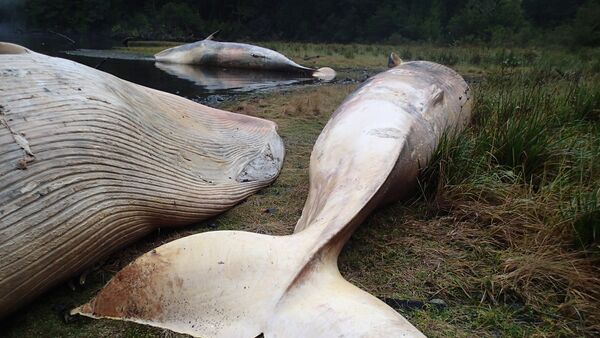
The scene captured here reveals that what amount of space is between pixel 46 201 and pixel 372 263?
67.5 inches

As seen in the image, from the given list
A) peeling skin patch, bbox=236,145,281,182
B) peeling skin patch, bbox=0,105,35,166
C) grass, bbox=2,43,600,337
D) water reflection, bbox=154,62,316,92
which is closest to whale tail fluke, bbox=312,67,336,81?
water reflection, bbox=154,62,316,92

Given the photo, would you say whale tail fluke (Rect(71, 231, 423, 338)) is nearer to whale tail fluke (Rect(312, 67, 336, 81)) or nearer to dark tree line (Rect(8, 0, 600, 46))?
whale tail fluke (Rect(312, 67, 336, 81))

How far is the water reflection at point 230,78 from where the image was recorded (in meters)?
9.88

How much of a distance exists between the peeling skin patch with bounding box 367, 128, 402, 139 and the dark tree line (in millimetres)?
27554

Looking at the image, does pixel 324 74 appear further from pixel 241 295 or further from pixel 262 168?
pixel 241 295

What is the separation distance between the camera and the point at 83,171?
8.07 ft

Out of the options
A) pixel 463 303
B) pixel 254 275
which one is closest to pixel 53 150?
pixel 254 275

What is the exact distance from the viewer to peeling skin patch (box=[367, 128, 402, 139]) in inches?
117

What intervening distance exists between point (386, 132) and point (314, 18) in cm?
4201

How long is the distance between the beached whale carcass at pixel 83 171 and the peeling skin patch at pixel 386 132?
1125mm

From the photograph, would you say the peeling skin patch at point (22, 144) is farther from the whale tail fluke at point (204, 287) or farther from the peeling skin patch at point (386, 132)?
→ the peeling skin patch at point (386, 132)

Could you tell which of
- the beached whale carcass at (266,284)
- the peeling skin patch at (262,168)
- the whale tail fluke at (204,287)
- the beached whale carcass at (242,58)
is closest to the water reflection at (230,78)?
the beached whale carcass at (242,58)

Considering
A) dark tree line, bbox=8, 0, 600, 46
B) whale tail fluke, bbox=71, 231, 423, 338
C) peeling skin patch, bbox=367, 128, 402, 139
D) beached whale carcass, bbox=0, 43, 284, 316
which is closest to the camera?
whale tail fluke, bbox=71, 231, 423, 338

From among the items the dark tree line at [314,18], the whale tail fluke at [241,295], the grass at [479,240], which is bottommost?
the dark tree line at [314,18]
